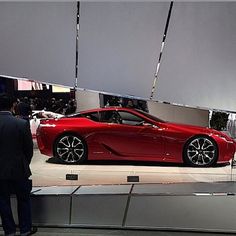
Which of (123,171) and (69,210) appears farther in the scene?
(123,171)

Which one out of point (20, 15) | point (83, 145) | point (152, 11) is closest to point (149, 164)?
point (83, 145)

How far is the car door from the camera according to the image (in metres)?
4.50

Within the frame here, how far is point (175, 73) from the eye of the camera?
4414 millimetres

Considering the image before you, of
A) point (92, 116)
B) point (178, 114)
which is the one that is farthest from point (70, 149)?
point (178, 114)

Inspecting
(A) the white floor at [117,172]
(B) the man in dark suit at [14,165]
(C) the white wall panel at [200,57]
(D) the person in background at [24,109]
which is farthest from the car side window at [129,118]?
(B) the man in dark suit at [14,165]

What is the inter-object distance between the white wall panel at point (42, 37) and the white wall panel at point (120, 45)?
144mm

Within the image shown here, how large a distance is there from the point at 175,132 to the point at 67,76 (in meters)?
1.43

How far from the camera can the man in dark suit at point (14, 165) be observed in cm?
369

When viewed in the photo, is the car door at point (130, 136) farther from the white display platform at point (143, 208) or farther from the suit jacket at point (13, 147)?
the suit jacket at point (13, 147)

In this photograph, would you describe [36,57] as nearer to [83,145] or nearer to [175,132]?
[83,145]

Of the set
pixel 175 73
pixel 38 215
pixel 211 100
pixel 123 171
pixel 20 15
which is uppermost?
pixel 20 15

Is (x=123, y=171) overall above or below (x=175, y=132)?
below

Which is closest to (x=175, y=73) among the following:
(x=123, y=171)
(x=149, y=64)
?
(x=149, y=64)

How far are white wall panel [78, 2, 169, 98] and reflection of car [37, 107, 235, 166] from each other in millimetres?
330
